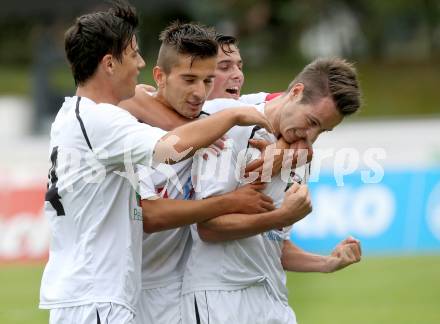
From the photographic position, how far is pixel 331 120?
5.58 meters

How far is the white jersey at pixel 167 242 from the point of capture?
5.76 m

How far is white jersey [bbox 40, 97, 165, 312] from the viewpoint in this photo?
17.3 ft

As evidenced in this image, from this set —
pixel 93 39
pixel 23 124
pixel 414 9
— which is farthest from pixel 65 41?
pixel 414 9

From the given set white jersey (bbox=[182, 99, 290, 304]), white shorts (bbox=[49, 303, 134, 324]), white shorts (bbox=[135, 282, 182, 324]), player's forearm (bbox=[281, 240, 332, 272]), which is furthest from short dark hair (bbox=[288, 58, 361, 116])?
→ white shorts (bbox=[49, 303, 134, 324])

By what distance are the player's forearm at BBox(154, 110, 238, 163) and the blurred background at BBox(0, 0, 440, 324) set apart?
67.2 inches

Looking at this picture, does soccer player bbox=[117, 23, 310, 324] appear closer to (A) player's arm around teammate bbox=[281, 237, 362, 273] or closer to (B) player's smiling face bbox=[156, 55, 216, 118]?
(B) player's smiling face bbox=[156, 55, 216, 118]

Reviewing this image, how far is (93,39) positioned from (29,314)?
708 centimetres

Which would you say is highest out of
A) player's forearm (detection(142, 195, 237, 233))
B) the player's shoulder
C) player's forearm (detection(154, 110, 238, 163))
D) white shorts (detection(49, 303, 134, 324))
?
the player's shoulder

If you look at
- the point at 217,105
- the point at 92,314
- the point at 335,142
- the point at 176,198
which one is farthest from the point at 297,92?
the point at 335,142

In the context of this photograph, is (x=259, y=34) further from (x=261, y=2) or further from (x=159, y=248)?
(x=159, y=248)

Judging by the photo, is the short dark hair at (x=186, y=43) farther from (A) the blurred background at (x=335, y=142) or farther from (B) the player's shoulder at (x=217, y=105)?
(A) the blurred background at (x=335, y=142)

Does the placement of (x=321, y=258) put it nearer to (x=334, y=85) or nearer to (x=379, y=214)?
(x=334, y=85)

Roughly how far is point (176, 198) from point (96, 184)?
55 centimetres

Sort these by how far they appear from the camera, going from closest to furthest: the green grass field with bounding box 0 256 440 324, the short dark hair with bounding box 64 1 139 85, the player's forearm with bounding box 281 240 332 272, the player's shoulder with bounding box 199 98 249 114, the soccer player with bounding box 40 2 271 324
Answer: the soccer player with bounding box 40 2 271 324 < the short dark hair with bounding box 64 1 139 85 < the player's shoulder with bounding box 199 98 249 114 < the player's forearm with bounding box 281 240 332 272 < the green grass field with bounding box 0 256 440 324
